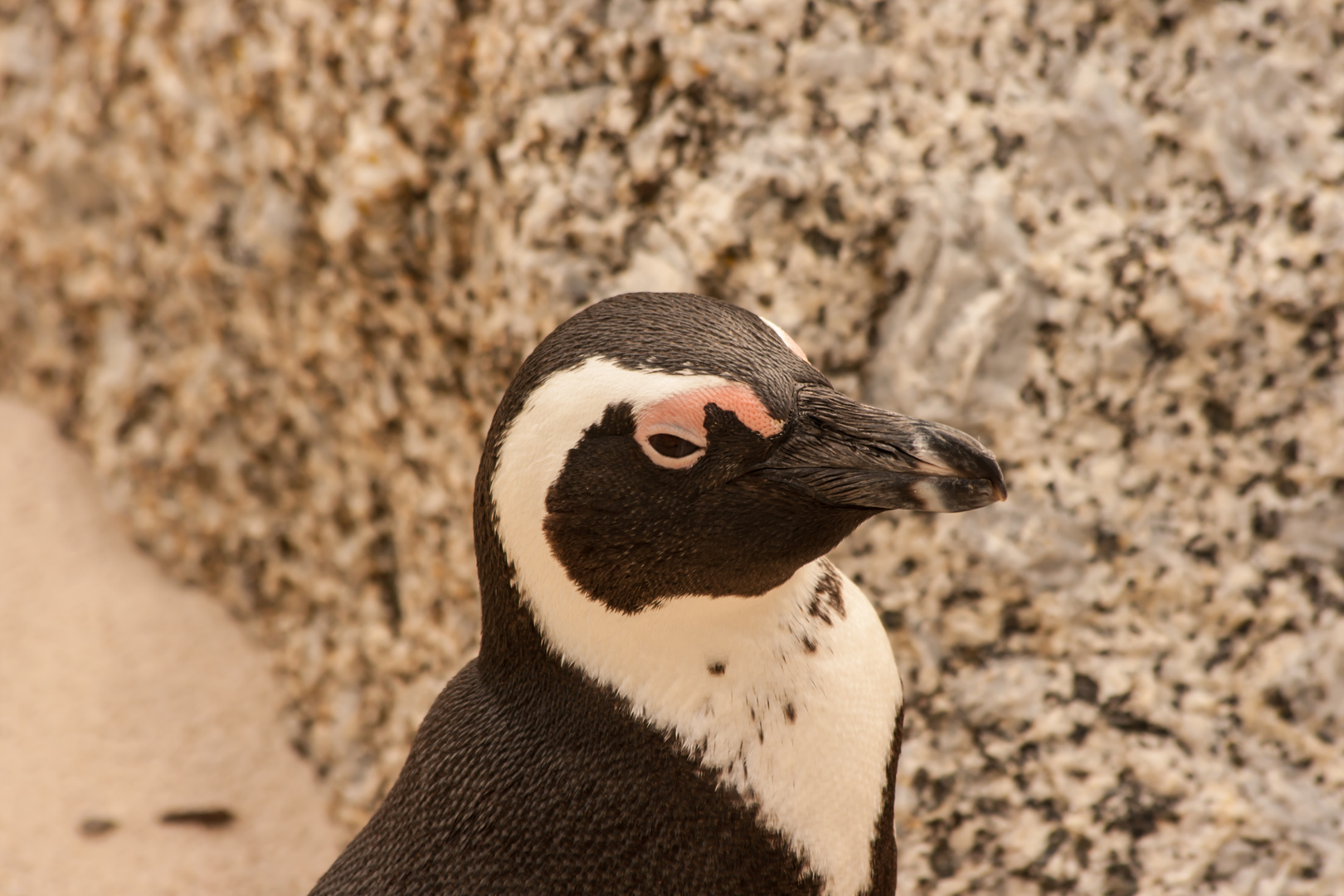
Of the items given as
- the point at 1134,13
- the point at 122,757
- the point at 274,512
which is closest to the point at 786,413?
the point at 1134,13

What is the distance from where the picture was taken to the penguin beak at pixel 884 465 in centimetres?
116

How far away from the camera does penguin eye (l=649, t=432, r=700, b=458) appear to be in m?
1.17

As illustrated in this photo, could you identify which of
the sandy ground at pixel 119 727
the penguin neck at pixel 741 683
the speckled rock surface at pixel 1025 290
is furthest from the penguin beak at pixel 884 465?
the sandy ground at pixel 119 727

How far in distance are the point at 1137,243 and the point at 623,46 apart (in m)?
0.82

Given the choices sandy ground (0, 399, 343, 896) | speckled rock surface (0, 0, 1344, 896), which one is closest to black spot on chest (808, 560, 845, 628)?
speckled rock surface (0, 0, 1344, 896)

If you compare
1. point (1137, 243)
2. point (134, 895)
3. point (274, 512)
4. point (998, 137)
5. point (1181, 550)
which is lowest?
point (134, 895)

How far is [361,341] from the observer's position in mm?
2139

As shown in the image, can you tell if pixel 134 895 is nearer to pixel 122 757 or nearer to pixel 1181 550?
pixel 122 757

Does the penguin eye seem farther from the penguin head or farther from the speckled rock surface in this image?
the speckled rock surface

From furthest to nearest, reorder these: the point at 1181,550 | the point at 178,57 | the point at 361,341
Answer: the point at 178,57 < the point at 361,341 < the point at 1181,550

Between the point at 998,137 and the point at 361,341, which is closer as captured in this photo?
the point at 998,137

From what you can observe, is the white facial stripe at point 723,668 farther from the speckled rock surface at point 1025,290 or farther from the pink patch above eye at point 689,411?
the speckled rock surface at point 1025,290

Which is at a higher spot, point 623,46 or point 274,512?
point 623,46

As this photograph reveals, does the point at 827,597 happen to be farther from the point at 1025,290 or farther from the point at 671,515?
the point at 1025,290
